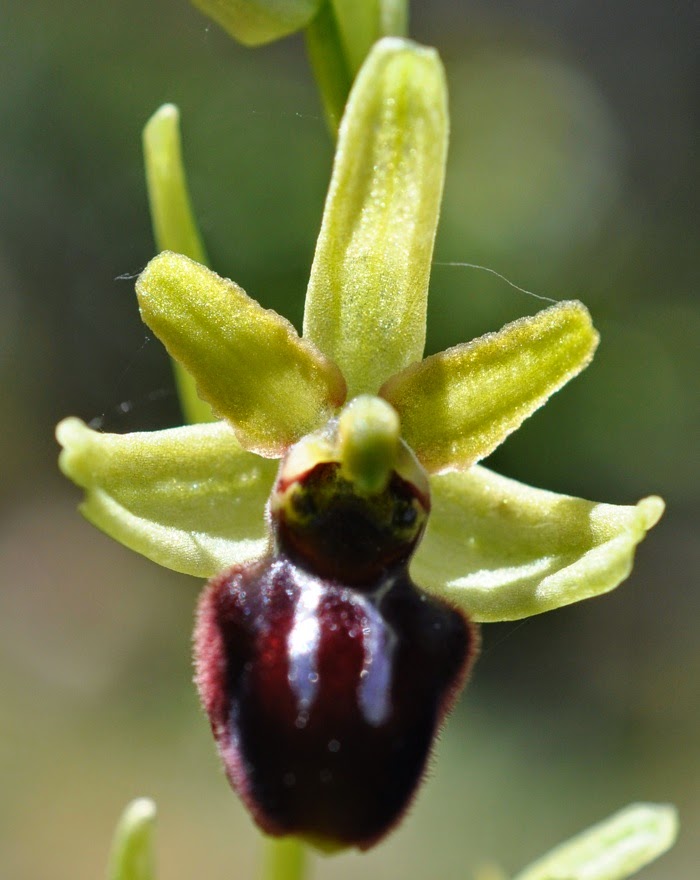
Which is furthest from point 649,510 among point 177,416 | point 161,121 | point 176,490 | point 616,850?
point 177,416

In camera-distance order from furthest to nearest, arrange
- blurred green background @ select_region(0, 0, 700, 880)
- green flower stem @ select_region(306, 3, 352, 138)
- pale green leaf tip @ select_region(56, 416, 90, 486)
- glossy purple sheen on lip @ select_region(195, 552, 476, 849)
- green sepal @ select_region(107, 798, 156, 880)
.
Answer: blurred green background @ select_region(0, 0, 700, 880)
green flower stem @ select_region(306, 3, 352, 138)
green sepal @ select_region(107, 798, 156, 880)
pale green leaf tip @ select_region(56, 416, 90, 486)
glossy purple sheen on lip @ select_region(195, 552, 476, 849)

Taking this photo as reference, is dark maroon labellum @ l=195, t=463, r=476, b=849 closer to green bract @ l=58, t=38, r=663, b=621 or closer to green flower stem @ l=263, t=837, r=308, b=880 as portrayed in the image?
green bract @ l=58, t=38, r=663, b=621

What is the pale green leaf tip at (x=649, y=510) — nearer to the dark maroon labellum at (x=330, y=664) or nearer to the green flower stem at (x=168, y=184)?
the dark maroon labellum at (x=330, y=664)

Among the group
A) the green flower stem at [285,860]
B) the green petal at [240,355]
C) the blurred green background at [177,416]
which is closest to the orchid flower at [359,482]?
the green petal at [240,355]

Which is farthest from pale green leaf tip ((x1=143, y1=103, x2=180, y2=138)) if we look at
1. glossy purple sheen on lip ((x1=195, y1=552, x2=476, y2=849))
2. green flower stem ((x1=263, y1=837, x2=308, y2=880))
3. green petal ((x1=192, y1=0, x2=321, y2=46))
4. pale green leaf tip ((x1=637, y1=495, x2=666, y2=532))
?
green flower stem ((x1=263, y1=837, x2=308, y2=880))

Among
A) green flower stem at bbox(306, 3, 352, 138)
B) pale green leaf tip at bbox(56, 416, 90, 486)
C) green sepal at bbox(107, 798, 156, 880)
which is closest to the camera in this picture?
pale green leaf tip at bbox(56, 416, 90, 486)

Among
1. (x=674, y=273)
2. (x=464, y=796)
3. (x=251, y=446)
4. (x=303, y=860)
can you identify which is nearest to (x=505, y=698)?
(x=464, y=796)
